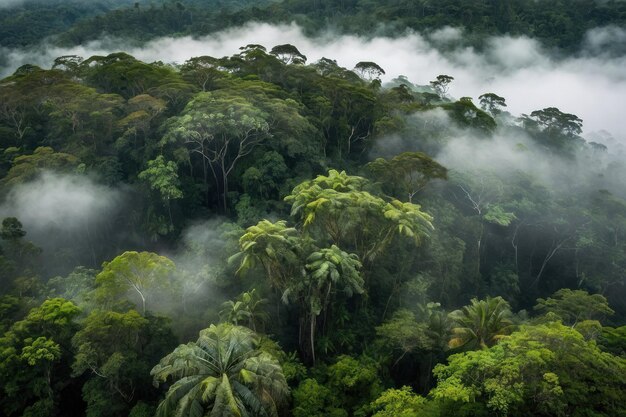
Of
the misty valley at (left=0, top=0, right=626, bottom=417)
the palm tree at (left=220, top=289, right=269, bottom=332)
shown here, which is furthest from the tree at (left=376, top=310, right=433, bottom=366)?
the palm tree at (left=220, top=289, right=269, bottom=332)

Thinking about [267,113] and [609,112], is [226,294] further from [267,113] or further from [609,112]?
[609,112]

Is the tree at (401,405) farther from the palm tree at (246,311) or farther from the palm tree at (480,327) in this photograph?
the palm tree at (246,311)

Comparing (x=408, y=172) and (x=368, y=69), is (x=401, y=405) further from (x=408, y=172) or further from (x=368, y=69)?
(x=368, y=69)

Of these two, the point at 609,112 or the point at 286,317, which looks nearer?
the point at 286,317

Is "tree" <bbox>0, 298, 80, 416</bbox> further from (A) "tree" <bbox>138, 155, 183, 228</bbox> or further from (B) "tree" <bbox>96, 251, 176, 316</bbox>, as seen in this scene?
(A) "tree" <bbox>138, 155, 183, 228</bbox>

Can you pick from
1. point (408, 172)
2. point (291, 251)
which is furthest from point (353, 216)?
point (408, 172)

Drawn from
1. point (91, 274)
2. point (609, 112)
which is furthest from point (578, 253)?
point (609, 112)
